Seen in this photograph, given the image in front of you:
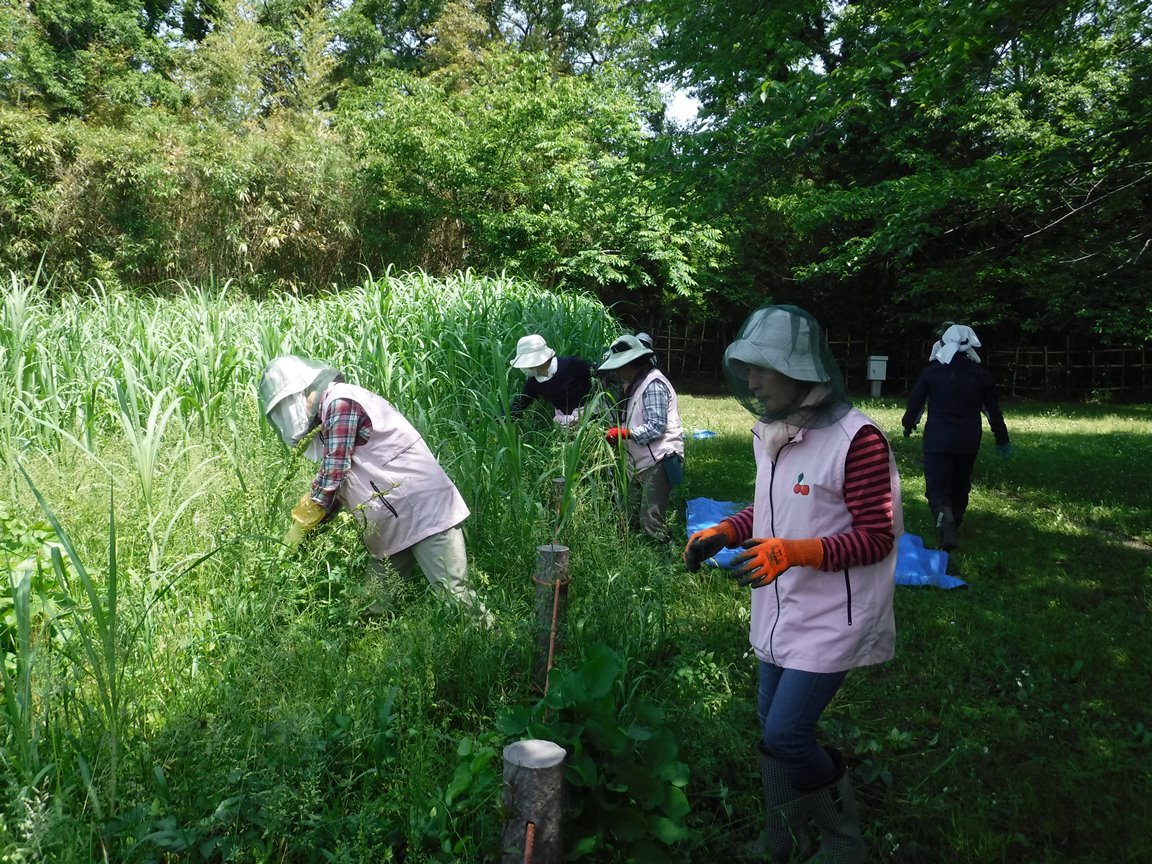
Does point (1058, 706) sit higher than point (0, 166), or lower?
lower

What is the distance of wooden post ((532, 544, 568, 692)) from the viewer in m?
3.07

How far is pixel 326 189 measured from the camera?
16.7 meters

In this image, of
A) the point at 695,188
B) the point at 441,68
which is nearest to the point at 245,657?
the point at 695,188

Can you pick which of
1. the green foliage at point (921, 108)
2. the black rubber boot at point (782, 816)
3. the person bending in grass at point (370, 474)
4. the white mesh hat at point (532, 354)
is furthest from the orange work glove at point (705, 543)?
the green foliage at point (921, 108)

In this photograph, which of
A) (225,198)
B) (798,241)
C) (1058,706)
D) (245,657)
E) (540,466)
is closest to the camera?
(245,657)

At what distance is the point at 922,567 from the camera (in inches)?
227

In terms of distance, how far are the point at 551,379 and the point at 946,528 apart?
3.04 meters

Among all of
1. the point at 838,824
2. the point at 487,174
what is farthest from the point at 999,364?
the point at 838,824

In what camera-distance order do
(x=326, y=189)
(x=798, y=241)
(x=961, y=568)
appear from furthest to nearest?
(x=798, y=241)
(x=326, y=189)
(x=961, y=568)

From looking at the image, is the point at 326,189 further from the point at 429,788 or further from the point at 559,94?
the point at 429,788

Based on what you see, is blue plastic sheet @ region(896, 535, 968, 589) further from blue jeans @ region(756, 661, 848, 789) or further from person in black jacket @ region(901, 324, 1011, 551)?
blue jeans @ region(756, 661, 848, 789)

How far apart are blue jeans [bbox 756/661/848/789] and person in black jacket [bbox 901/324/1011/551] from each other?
4.18 metres

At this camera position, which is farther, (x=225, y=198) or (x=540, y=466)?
(x=225, y=198)

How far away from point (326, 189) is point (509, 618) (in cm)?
1495
